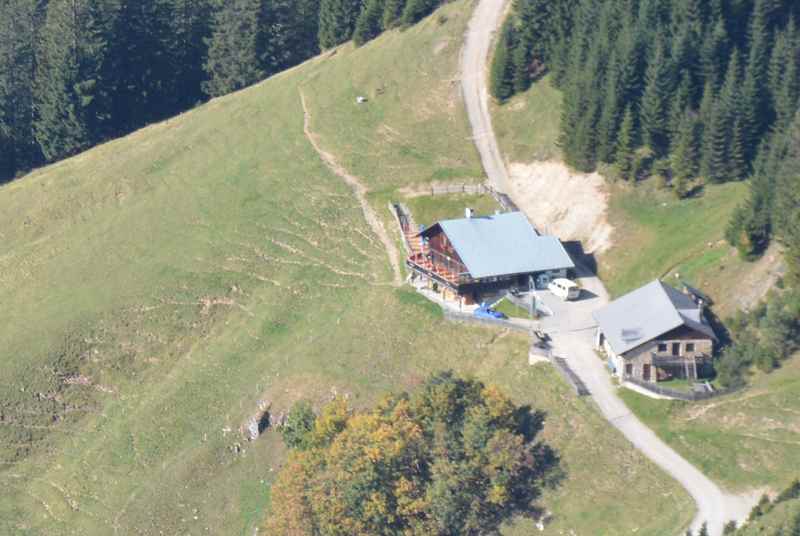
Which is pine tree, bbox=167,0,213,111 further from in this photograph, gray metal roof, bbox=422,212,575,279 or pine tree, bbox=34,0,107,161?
gray metal roof, bbox=422,212,575,279

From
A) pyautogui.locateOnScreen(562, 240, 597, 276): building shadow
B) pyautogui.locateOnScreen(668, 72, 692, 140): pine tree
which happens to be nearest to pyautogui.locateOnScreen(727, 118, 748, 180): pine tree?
pyautogui.locateOnScreen(668, 72, 692, 140): pine tree

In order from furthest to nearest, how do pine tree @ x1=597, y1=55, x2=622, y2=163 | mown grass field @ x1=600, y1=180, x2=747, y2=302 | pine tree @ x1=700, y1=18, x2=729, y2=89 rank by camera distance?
pine tree @ x1=597, y1=55, x2=622, y2=163 → pine tree @ x1=700, y1=18, x2=729, y2=89 → mown grass field @ x1=600, y1=180, x2=747, y2=302

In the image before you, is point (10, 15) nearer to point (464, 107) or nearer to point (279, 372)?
point (464, 107)

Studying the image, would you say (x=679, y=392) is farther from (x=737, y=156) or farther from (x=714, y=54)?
(x=714, y=54)

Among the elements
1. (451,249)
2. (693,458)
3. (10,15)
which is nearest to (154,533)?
(451,249)

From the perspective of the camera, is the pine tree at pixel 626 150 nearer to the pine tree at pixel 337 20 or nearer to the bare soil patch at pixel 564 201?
the bare soil patch at pixel 564 201

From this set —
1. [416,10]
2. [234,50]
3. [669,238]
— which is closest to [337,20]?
[416,10]
